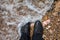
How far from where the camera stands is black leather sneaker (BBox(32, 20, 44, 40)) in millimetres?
1786

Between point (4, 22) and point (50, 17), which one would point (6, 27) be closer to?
point (4, 22)

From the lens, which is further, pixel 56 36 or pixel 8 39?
pixel 8 39

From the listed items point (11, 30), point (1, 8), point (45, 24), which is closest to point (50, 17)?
point (45, 24)

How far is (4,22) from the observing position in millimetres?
2008

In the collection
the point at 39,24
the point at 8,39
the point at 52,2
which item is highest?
the point at 52,2

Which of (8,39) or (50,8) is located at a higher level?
(50,8)

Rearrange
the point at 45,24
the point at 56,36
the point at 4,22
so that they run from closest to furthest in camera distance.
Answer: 1. the point at 56,36
2. the point at 45,24
3. the point at 4,22

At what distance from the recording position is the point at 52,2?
206cm

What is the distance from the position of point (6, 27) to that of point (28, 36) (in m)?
0.28

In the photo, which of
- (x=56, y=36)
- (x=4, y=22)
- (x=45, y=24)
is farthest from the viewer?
(x=4, y=22)

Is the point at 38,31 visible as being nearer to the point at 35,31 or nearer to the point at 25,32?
the point at 35,31

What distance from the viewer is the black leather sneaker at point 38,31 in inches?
70.3

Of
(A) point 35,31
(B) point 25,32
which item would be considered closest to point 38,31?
(A) point 35,31

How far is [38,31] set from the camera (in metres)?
1.84
